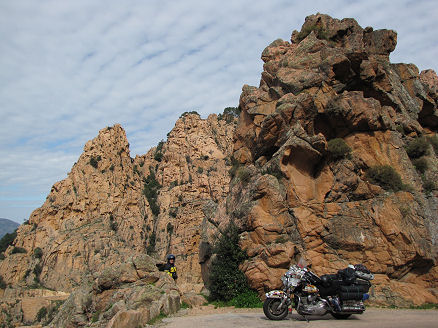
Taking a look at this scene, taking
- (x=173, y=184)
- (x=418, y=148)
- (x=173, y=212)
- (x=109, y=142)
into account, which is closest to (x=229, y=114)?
(x=173, y=184)

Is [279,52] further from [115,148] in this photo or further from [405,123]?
[115,148]

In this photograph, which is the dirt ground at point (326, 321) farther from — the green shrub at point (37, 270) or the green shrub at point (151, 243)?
→ the green shrub at point (151, 243)

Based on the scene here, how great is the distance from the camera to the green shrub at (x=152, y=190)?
6295 centimetres

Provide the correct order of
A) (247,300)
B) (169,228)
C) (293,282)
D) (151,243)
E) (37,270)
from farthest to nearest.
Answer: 1. (151,243)
2. (169,228)
3. (37,270)
4. (247,300)
5. (293,282)

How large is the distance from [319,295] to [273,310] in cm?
142

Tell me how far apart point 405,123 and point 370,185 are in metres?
6.59

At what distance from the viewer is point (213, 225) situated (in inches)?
738

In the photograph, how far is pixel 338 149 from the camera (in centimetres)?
1652

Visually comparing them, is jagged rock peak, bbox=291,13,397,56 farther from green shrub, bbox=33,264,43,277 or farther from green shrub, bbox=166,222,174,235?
green shrub, bbox=33,264,43,277

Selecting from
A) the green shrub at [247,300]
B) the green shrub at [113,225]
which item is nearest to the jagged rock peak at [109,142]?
the green shrub at [113,225]

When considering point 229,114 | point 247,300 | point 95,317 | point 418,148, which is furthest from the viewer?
point 229,114

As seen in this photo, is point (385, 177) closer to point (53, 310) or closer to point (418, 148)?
point (418, 148)

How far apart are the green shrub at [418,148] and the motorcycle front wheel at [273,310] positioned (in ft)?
41.9

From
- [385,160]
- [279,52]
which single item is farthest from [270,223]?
[279,52]
